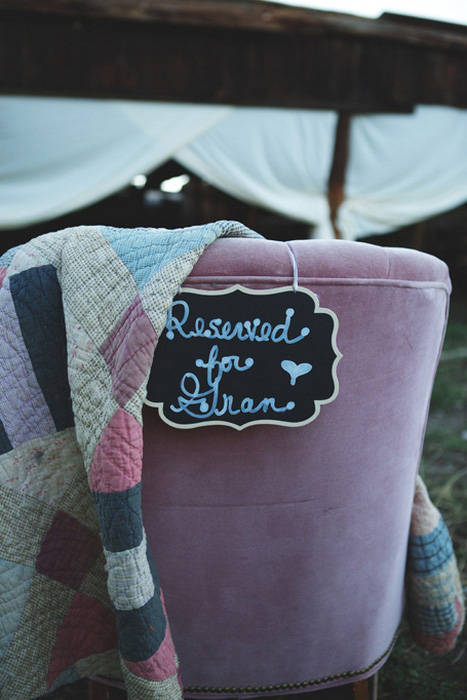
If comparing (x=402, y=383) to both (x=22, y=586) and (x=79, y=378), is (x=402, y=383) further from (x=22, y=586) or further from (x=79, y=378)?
(x=22, y=586)

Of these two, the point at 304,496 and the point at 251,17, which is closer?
the point at 304,496

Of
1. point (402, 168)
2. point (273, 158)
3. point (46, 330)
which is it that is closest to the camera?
point (46, 330)

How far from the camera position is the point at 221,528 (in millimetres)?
725

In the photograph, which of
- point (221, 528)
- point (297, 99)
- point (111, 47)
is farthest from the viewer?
point (297, 99)

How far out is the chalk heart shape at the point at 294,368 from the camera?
646 millimetres

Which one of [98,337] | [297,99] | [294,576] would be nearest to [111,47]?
[297,99]

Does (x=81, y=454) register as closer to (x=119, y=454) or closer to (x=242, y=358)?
(x=119, y=454)

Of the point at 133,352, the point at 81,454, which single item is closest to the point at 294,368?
the point at 133,352

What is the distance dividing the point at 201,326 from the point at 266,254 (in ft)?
0.40

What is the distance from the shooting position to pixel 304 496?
2.38ft

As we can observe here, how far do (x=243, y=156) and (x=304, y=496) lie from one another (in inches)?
116

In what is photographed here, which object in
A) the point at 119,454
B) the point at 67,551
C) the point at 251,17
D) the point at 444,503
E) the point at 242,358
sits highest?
the point at 251,17

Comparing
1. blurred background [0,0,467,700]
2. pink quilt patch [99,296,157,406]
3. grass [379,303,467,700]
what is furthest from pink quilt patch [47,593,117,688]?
blurred background [0,0,467,700]

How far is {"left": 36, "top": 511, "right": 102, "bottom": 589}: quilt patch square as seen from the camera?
2.42ft
